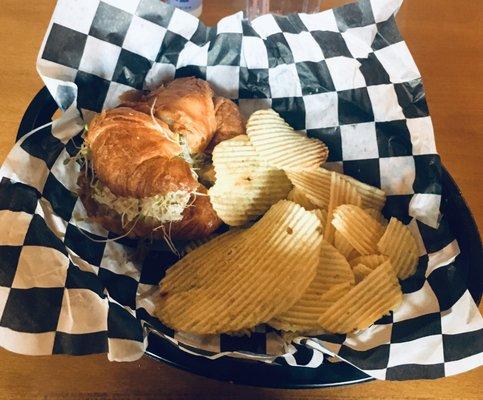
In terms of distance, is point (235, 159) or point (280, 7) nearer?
point (235, 159)

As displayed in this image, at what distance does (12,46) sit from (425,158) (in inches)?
46.7

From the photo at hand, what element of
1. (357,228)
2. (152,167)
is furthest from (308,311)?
(152,167)

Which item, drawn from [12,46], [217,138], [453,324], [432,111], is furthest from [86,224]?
[432,111]

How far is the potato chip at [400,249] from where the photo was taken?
1.09 meters

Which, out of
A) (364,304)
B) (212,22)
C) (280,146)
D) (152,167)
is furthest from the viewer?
(212,22)

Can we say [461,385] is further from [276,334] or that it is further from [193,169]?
[193,169]

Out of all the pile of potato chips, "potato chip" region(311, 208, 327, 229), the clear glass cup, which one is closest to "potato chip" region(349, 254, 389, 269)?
the pile of potato chips

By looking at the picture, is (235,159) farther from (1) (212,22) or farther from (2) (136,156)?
(1) (212,22)

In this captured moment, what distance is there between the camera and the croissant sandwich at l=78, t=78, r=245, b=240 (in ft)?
3.68

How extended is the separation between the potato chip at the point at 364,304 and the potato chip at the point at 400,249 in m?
0.06

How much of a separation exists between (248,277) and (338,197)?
280 millimetres

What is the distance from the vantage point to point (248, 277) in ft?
3.52

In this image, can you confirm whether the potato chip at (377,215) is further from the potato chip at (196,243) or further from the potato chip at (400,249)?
the potato chip at (196,243)

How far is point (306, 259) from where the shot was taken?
1073mm
